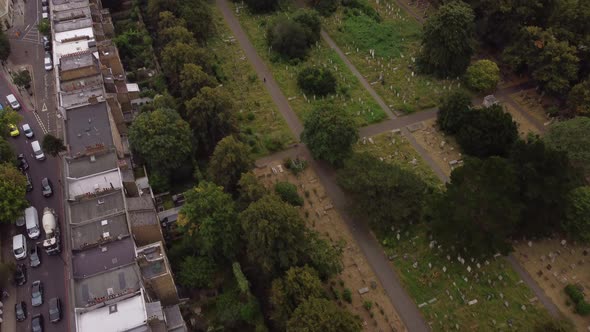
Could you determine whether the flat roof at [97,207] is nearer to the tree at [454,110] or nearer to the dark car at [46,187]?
the dark car at [46,187]

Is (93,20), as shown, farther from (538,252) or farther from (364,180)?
(538,252)

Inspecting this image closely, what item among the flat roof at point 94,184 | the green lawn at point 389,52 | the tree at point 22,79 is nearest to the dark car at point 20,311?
the flat roof at point 94,184

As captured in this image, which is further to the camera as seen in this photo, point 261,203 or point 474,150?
point 474,150

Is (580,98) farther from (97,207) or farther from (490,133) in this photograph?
(97,207)

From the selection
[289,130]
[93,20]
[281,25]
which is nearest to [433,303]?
[289,130]

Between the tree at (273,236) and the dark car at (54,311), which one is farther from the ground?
the tree at (273,236)
